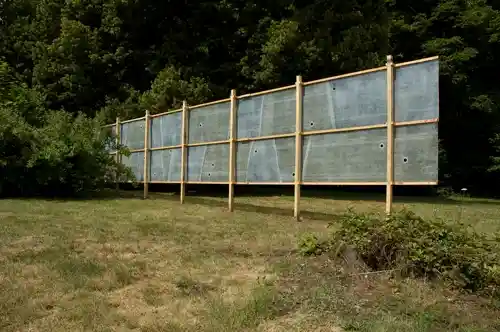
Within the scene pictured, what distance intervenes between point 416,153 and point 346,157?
1305 mm

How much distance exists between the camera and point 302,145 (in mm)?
9625

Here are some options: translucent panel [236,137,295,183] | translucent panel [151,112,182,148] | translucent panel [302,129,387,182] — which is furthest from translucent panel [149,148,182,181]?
translucent panel [302,129,387,182]

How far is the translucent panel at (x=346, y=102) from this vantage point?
848 centimetres

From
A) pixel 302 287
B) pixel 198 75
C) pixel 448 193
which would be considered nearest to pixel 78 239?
pixel 302 287

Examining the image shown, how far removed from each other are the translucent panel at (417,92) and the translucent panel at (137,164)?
29.4 ft

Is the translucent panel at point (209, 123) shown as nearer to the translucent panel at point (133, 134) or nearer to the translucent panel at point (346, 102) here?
the translucent panel at point (346, 102)

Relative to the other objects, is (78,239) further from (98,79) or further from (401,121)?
(98,79)

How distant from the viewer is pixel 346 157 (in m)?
8.82

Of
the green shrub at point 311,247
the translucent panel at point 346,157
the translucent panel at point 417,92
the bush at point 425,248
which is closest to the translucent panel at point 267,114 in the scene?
the translucent panel at point 346,157

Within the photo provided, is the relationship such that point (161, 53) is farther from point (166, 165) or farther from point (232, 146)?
point (232, 146)

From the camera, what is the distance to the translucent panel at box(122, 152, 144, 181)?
15312mm

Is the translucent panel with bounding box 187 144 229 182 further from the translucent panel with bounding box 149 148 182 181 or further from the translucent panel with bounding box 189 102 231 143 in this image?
the translucent panel with bounding box 149 148 182 181

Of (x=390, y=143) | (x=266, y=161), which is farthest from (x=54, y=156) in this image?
(x=390, y=143)

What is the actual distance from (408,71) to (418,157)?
4.44 ft
